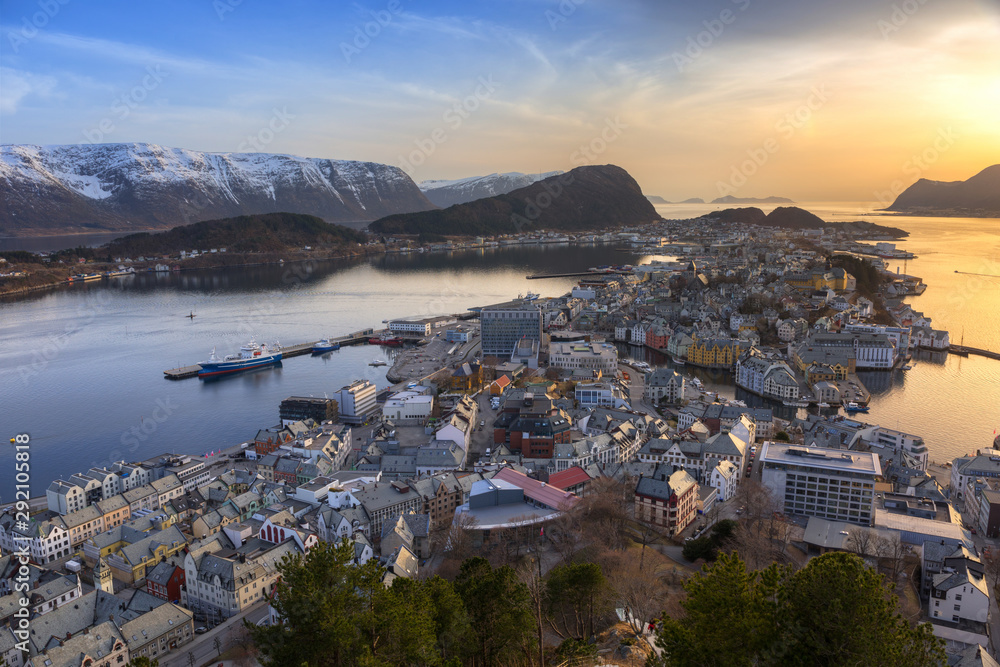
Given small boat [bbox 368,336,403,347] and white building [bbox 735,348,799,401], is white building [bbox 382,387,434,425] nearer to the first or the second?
white building [bbox 735,348,799,401]

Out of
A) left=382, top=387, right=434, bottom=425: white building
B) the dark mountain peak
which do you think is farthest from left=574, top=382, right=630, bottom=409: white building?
the dark mountain peak

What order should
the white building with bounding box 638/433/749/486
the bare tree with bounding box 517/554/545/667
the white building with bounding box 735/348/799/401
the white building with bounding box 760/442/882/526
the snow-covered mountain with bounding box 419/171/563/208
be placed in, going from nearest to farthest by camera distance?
1. the bare tree with bounding box 517/554/545/667
2. the white building with bounding box 760/442/882/526
3. the white building with bounding box 638/433/749/486
4. the white building with bounding box 735/348/799/401
5. the snow-covered mountain with bounding box 419/171/563/208

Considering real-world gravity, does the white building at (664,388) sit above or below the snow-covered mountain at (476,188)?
below

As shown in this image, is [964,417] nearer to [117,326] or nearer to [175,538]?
[175,538]

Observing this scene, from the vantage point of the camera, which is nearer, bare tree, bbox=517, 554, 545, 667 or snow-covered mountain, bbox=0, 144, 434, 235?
bare tree, bbox=517, 554, 545, 667

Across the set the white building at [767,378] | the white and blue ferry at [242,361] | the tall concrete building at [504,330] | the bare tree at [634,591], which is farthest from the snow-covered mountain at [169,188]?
the bare tree at [634,591]

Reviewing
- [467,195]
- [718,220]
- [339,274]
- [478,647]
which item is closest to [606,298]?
[339,274]

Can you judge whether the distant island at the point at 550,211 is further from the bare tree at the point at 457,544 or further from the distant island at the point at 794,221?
the bare tree at the point at 457,544
